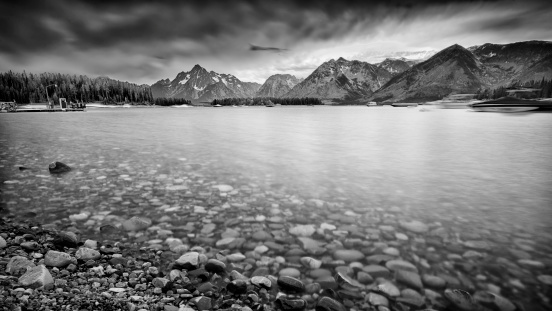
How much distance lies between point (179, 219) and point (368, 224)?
4.41 meters

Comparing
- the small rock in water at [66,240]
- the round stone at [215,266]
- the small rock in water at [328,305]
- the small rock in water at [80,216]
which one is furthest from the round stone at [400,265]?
the small rock in water at [80,216]

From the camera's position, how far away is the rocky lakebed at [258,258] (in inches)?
141

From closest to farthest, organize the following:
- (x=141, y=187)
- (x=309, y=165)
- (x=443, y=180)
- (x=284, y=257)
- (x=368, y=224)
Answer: (x=284, y=257), (x=368, y=224), (x=141, y=187), (x=443, y=180), (x=309, y=165)

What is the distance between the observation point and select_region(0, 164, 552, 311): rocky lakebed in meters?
3.58

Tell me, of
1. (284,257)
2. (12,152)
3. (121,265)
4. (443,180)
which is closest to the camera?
(121,265)

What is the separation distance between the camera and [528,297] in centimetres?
361

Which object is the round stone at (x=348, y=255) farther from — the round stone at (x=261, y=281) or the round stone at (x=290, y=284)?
the round stone at (x=261, y=281)

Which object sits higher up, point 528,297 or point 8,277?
point 8,277

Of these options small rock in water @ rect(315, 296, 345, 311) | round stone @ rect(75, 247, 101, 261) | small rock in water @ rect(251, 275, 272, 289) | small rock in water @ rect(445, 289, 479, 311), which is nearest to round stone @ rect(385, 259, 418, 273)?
small rock in water @ rect(445, 289, 479, 311)

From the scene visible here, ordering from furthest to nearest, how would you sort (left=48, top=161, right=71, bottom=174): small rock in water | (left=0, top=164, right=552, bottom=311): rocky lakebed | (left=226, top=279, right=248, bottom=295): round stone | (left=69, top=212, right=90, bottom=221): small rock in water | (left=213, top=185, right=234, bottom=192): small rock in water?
(left=48, top=161, right=71, bottom=174): small rock in water → (left=213, top=185, right=234, bottom=192): small rock in water → (left=69, top=212, right=90, bottom=221): small rock in water → (left=226, top=279, right=248, bottom=295): round stone → (left=0, top=164, right=552, bottom=311): rocky lakebed

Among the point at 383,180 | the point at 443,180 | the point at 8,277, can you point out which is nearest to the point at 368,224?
the point at 383,180

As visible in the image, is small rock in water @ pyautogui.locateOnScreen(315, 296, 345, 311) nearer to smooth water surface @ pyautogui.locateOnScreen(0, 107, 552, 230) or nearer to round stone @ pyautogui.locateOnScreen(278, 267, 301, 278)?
round stone @ pyautogui.locateOnScreen(278, 267, 301, 278)

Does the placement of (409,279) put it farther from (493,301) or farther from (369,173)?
(369,173)

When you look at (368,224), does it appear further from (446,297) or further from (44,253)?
(44,253)
